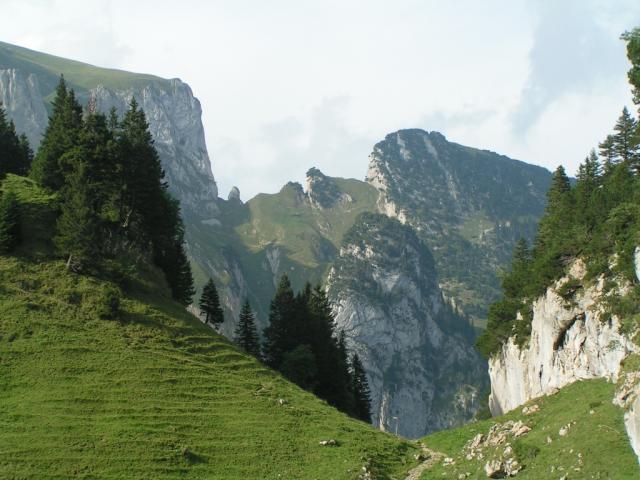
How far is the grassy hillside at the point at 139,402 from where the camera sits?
51.0m

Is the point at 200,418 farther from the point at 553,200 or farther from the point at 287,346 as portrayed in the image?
the point at 553,200

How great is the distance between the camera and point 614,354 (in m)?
63.5

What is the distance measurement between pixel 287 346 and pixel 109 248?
32.1 m

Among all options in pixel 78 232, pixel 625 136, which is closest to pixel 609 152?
pixel 625 136

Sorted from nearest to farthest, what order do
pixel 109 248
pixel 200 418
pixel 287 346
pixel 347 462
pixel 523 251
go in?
pixel 347 462 → pixel 200 418 → pixel 109 248 → pixel 287 346 → pixel 523 251

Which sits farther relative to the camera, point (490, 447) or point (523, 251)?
point (523, 251)

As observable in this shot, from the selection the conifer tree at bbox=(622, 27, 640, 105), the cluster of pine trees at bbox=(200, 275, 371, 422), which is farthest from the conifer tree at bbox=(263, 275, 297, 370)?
the conifer tree at bbox=(622, 27, 640, 105)

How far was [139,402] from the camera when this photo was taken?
57.7m

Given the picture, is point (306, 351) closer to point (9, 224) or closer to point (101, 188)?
point (101, 188)

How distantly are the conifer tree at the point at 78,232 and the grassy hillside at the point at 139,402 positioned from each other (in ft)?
6.26

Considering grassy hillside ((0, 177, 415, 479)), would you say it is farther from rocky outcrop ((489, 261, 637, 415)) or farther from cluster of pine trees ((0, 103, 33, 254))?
rocky outcrop ((489, 261, 637, 415))

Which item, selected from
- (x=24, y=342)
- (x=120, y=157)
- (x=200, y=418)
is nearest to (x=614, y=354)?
(x=200, y=418)

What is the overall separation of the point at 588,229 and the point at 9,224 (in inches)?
2601

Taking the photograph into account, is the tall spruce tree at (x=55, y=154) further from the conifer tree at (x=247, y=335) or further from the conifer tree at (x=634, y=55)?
the conifer tree at (x=634, y=55)
